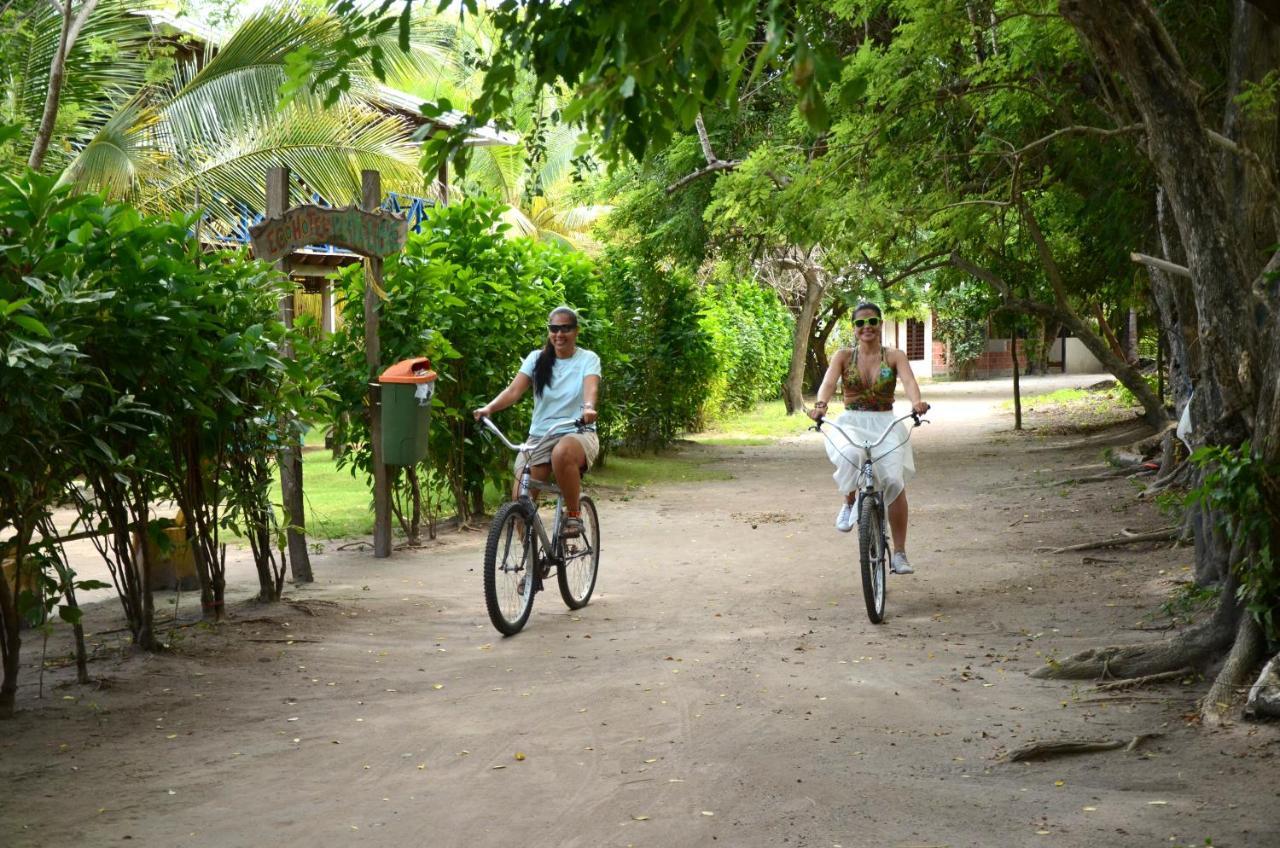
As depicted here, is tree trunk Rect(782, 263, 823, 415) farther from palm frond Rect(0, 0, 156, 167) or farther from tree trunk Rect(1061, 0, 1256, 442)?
tree trunk Rect(1061, 0, 1256, 442)

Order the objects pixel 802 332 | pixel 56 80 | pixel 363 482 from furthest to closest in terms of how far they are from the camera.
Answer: pixel 802 332
pixel 363 482
pixel 56 80

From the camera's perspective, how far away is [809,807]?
196 inches

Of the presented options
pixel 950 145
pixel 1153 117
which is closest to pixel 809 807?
pixel 1153 117

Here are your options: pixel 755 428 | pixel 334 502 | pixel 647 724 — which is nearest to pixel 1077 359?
pixel 755 428

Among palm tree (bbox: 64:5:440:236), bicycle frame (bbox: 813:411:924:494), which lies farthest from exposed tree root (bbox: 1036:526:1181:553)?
palm tree (bbox: 64:5:440:236)

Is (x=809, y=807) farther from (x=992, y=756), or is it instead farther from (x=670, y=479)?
(x=670, y=479)

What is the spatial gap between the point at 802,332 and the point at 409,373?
2220 centimetres

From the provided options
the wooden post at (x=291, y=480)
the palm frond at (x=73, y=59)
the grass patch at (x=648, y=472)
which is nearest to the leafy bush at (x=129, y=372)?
the wooden post at (x=291, y=480)

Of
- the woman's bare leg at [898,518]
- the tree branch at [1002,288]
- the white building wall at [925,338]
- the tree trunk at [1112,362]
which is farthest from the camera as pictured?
the white building wall at [925,338]

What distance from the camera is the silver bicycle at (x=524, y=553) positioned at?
8.03 metres

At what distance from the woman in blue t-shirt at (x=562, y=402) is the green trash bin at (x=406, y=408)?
1.98m

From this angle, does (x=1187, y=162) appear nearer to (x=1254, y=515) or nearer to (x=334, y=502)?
(x=1254, y=515)

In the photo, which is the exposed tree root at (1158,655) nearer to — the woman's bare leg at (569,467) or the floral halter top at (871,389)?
the floral halter top at (871,389)

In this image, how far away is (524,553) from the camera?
847 centimetres
